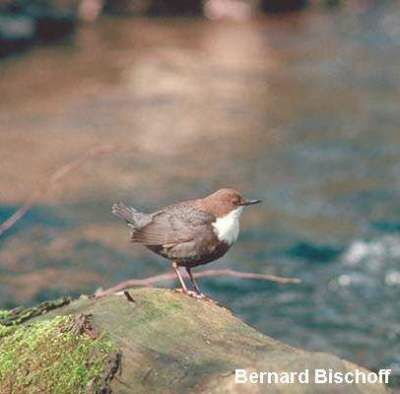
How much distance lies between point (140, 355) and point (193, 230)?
39.7 inches

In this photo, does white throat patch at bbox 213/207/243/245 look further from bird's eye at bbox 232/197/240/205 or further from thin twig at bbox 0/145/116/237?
thin twig at bbox 0/145/116/237

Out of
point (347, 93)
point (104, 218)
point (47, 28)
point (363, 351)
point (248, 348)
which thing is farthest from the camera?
point (47, 28)

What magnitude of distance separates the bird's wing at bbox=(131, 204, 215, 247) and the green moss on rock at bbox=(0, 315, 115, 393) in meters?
0.90

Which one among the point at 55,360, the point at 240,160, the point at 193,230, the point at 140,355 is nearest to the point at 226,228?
the point at 193,230

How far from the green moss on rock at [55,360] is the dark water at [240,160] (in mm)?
3526

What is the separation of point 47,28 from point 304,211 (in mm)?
9159

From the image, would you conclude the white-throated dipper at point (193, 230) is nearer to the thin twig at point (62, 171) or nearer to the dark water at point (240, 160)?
the thin twig at point (62, 171)

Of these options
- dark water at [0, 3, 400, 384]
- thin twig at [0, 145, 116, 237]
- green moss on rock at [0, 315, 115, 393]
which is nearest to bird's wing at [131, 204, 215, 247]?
thin twig at [0, 145, 116, 237]

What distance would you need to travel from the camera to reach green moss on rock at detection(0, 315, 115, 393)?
262 centimetres

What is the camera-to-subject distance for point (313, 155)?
31.9ft

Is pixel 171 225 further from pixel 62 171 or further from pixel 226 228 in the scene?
pixel 62 171

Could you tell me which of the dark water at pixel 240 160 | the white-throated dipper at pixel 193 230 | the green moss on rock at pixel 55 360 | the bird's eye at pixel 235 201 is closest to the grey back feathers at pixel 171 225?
the white-throated dipper at pixel 193 230

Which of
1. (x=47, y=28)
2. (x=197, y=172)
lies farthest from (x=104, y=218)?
(x=47, y=28)

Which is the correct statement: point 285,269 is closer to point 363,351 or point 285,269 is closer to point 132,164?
point 363,351
